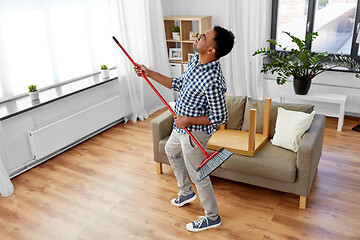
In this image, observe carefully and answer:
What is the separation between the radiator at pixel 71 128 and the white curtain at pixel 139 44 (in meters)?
0.29

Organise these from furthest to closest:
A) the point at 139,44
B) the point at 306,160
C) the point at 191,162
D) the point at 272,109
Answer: the point at 139,44, the point at 272,109, the point at 306,160, the point at 191,162

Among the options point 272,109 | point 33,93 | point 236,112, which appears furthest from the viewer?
point 33,93

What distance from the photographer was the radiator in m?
3.65

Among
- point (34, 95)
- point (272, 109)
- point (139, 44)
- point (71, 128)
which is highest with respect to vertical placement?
point (139, 44)

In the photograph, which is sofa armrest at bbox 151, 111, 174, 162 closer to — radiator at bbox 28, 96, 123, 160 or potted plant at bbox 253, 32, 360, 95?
radiator at bbox 28, 96, 123, 160

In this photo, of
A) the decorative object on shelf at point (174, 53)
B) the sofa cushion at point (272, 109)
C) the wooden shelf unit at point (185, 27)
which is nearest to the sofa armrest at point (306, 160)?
the sofa cushion at point (272, 109)

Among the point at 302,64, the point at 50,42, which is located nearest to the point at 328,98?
the point at 302,64

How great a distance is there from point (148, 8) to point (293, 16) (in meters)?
2.00

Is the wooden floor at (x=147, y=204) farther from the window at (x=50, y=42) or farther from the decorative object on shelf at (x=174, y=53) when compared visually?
the decorative object on shelf at (x=174, y=53)

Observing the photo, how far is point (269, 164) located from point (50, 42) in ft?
8.99

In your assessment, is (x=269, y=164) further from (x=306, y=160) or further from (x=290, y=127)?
(x=290, y=127)

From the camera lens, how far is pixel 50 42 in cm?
400

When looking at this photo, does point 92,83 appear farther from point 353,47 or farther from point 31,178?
point 353,47

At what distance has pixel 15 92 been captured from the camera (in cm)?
376
